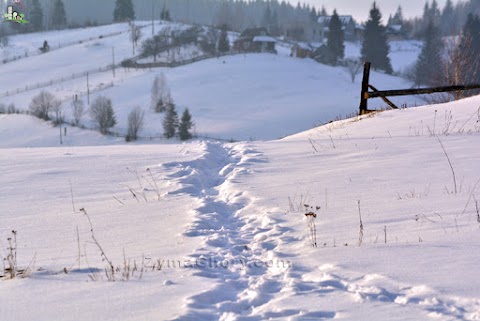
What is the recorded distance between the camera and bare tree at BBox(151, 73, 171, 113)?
63.2 m

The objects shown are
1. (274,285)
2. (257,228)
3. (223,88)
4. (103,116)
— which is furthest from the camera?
(223,88)

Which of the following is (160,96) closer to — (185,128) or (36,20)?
(185,128)

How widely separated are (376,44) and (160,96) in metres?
52.2

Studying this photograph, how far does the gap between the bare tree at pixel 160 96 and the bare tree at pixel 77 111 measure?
30.8 feet

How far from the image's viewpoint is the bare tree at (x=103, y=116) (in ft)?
183

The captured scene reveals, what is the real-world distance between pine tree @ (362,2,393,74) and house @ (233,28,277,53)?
19.6m

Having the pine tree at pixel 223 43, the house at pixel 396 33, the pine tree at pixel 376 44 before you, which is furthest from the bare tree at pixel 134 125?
the house at pixel 396 33

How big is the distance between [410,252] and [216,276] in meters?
1.54

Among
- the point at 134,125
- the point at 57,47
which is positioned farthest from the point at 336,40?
the point at 57,47

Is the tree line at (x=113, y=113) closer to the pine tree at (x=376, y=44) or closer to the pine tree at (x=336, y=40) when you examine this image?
the pine tree at (x=336, y=40)

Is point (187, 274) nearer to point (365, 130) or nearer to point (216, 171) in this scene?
point (216, 171)

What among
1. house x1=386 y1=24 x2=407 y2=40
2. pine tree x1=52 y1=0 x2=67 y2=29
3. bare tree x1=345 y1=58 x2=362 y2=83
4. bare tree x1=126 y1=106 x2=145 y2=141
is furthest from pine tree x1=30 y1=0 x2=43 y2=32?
house x1=386 y1=24 x2=407 y2=40

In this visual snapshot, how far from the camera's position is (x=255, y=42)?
95562 millimetres

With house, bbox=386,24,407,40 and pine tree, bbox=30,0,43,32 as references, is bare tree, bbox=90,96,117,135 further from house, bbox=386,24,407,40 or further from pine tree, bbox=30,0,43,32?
house, bbox=386,24,407,40
